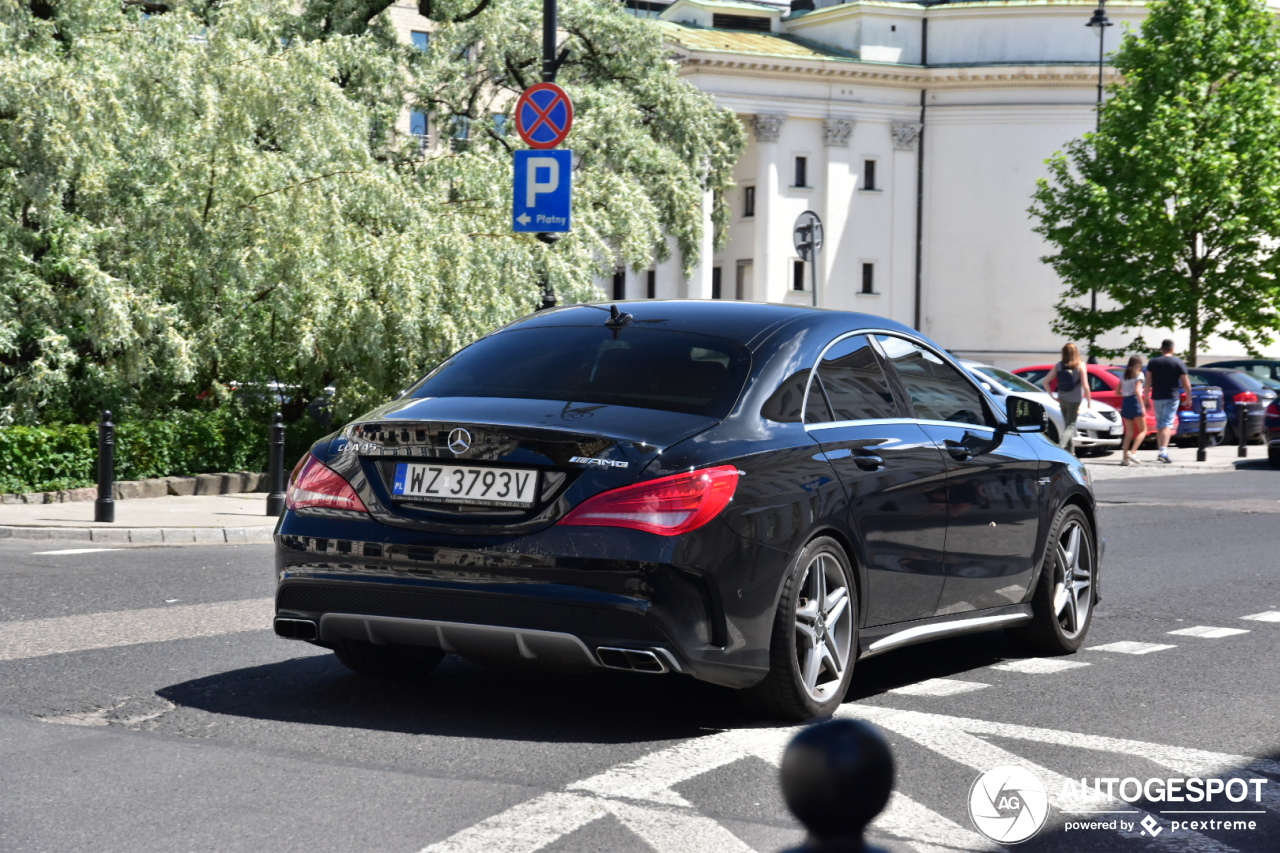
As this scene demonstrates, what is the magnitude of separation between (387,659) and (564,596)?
142cm

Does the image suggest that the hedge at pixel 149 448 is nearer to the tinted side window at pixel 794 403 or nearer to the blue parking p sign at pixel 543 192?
the blue parking p sign at pixel 543 192

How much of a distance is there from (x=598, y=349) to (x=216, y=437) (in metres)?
12.3

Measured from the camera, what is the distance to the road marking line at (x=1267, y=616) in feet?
30.8

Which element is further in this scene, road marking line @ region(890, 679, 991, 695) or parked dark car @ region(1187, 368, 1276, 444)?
parked dark car @ region(1187, 368, 1276, 444)

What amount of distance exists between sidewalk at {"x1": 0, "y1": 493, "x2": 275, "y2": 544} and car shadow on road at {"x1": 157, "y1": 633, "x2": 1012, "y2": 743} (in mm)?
6870

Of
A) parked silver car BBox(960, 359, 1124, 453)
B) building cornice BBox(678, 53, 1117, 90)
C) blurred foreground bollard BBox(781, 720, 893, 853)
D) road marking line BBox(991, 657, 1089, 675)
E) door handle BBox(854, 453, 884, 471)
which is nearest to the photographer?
blurred foreground bollard BBox(781, 720, 893, 853)

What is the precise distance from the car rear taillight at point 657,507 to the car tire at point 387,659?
1.36m

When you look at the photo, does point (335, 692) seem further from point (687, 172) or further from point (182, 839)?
point (687, 172)

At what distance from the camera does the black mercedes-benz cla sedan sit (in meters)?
5.62

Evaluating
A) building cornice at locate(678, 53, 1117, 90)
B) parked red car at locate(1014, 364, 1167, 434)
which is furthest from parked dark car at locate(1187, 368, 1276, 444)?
building cornice at locate(678, 53, 1117, 90)

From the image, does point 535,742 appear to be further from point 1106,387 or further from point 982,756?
point 1106,387

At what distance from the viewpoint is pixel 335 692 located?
6.57m

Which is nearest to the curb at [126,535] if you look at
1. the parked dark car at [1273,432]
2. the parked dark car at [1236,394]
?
the parked dark car at [1273,432]

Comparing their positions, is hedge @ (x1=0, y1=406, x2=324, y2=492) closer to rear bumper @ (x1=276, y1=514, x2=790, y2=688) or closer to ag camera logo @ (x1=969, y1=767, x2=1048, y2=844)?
rear bumper @ (x1=276, y1=514, x2=790, y2=688)
